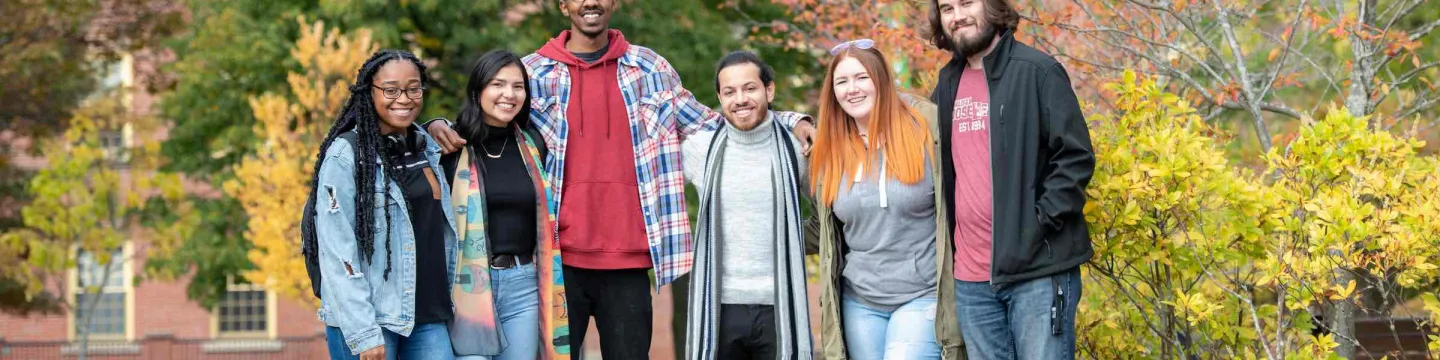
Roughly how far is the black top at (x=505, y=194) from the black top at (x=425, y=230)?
0.25 metres

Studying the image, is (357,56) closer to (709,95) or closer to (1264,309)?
(709,95)

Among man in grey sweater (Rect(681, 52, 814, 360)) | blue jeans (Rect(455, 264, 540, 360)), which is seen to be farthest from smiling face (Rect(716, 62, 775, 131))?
blue jeans (Rect(455, 264, 540, 360))

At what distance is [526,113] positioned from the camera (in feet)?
19.2

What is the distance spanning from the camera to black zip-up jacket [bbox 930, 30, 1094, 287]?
4676 millimetres

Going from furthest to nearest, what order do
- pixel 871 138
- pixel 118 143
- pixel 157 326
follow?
1. pixel 157 326
2. pixel 118 143
3. pixel 871 138

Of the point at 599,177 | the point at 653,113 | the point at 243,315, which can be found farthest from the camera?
the point at 243,315

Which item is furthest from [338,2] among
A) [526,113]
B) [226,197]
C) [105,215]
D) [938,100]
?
[938,100]

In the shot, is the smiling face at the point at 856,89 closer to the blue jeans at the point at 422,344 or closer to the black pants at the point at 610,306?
the black pants at the point at 610,306

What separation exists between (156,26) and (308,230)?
16783 millimetres

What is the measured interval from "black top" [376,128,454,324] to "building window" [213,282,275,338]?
2557 cm

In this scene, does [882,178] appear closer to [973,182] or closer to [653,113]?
[973,182]

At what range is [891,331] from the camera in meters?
5.21

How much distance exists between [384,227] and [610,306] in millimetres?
1117

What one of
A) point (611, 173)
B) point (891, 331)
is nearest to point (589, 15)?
point (611, 173)
